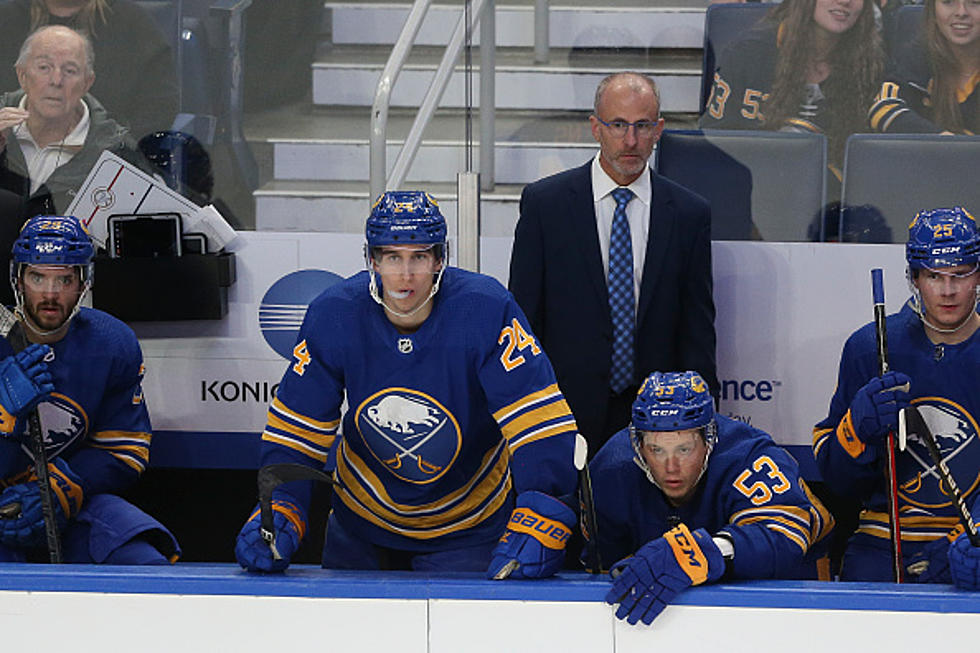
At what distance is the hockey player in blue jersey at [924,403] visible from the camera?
2.83 m

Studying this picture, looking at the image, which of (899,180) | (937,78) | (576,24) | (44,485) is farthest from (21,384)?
(937,78)

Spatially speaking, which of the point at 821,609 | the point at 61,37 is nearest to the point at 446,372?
the point at 821,609

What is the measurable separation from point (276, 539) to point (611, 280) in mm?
1278

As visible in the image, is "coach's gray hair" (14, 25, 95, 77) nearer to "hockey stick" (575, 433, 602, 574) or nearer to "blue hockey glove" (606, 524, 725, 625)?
"hockey stick" (575, 433, 602, 574)

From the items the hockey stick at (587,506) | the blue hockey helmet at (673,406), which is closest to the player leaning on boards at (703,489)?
Result: the blue hockey helmet at (673,406)

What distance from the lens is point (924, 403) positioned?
2904mm

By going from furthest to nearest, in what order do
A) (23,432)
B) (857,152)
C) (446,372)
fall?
(857,152) → (23,432) → (446,372)

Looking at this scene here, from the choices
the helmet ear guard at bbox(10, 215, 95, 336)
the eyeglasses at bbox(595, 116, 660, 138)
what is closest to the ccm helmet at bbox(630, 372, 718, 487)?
the eyeglasses at bbox(595, 116, 660, 138)

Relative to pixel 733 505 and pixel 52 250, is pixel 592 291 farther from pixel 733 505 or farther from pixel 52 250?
pixel 52 250

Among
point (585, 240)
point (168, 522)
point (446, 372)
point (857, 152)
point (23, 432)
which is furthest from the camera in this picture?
point (168, 522)

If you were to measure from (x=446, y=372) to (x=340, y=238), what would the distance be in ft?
3.80

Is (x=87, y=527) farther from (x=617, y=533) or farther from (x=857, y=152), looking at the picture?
(x=857, y=152)

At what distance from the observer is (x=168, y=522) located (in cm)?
394

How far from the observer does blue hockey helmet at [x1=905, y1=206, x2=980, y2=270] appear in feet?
9.24
